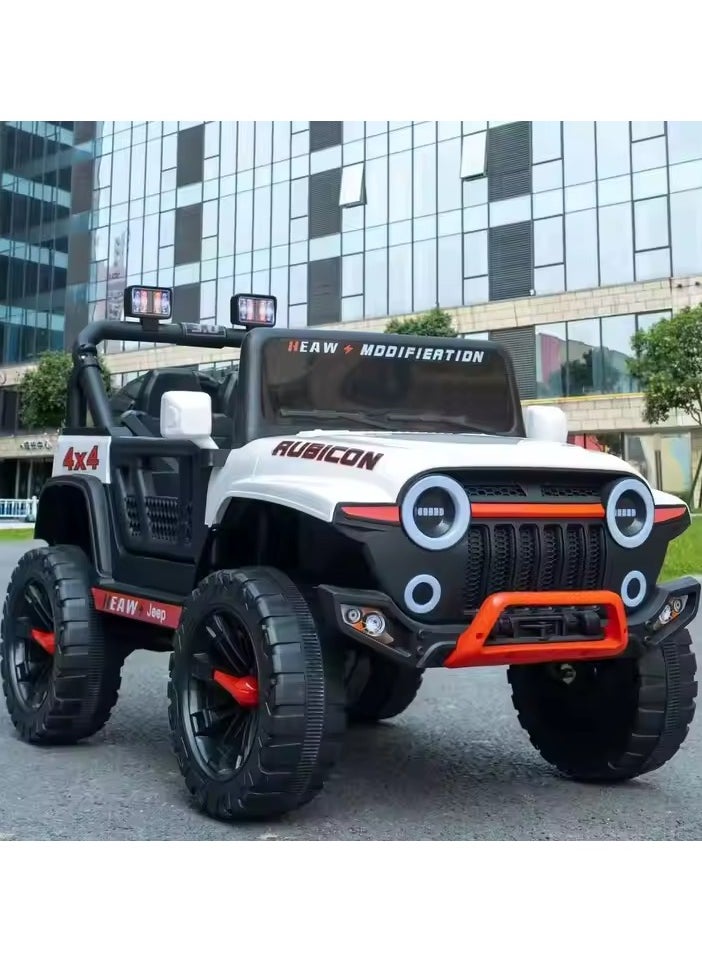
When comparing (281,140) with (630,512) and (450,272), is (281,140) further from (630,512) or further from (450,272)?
(630,512)

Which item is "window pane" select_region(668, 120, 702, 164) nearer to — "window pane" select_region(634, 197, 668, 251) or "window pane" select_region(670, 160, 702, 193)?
"window pane" select_region(670, 160, 702, 193)

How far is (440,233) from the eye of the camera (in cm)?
4219

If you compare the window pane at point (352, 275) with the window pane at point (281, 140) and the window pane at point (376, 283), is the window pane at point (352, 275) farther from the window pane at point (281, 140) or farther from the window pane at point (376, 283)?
the window pane at point (281, 140)

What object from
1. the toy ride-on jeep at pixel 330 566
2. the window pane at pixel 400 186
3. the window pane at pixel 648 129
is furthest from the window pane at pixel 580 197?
the toy ride-on jeep at pixel 330 566

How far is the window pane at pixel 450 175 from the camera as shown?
41.9m

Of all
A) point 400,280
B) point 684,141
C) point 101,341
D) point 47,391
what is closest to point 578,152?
point 684,141

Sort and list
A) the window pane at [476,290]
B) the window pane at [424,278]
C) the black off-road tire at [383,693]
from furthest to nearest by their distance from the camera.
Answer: the window pane at [424,278], the window pane at [476,290], the black off-road tire at [383,693]

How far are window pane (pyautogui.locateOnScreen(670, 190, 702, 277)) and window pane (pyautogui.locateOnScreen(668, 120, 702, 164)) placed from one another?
47.4 inches

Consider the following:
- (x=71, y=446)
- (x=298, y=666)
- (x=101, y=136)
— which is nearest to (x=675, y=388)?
(x=71, y=446)

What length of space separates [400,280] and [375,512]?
132 ft

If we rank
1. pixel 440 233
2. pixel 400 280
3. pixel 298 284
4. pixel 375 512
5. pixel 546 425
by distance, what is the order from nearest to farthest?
pixel 375 512 < pixel 546 425 < pixel 440 233 < pixel 400 280 < pixel 298 284

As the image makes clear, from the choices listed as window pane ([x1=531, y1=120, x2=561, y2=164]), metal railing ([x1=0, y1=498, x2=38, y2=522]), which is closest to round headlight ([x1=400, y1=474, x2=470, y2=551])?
window pane ([x1=531, y1=120, x2=561, y2=164])

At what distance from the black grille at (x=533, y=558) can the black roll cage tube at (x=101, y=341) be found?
2736 mm

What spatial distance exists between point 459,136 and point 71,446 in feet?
125
